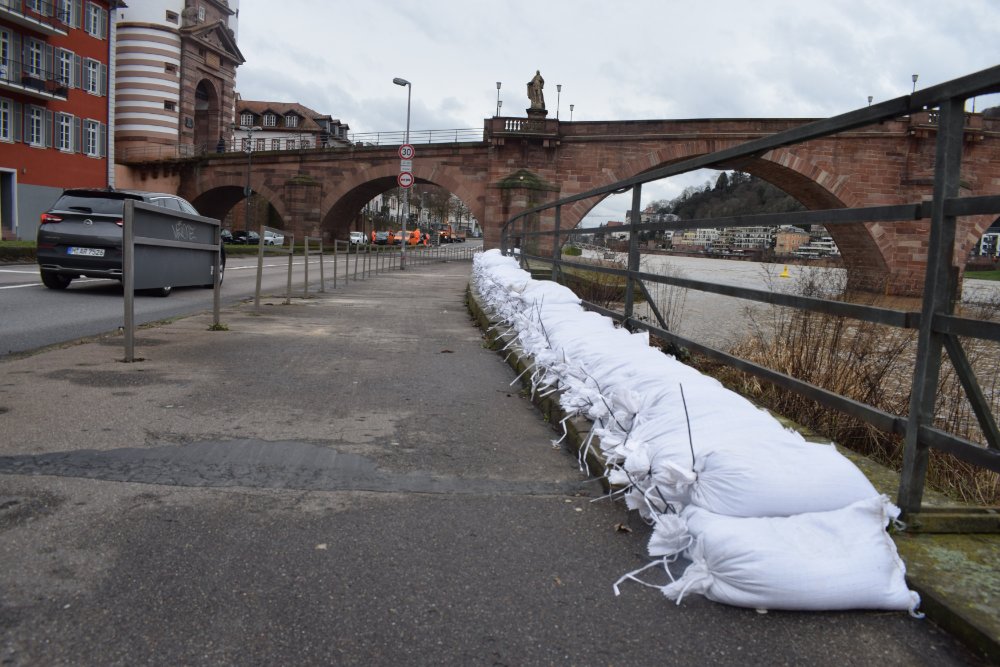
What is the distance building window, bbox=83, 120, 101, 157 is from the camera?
121ft

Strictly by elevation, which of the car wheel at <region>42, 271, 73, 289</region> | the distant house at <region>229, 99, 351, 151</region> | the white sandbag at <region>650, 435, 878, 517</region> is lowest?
the car wheel at <region>42, 271, 73, 289</region>

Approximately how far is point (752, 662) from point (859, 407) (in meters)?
1.17

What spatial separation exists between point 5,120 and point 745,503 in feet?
125

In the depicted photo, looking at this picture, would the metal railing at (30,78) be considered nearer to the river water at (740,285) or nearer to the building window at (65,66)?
the building window at (65,66)

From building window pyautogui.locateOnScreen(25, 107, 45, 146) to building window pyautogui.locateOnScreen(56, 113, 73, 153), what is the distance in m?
0.85

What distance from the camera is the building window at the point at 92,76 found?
119 ft

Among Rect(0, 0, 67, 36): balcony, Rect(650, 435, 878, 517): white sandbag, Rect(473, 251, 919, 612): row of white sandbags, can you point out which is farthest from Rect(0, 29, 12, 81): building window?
Rect(650, 435, 878, 517): white sandbag

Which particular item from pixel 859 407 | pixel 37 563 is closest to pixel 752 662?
pixel 859 407

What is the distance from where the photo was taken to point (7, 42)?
32094mm

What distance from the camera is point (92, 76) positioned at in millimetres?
36812

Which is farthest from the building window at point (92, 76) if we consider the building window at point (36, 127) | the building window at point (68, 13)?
the building window at point (36, 127)

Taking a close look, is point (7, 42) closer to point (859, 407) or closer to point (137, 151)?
point (137, 151)

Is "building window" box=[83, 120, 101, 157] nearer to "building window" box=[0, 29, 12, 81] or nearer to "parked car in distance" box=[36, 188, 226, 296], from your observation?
"building window" box=[0, 29, 12, 81]

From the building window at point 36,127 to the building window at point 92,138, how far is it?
271 cm
